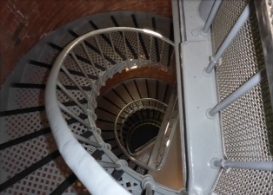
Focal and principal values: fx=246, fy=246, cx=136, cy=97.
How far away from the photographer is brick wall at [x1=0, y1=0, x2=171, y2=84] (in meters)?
3.32

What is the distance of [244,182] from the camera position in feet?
4.76

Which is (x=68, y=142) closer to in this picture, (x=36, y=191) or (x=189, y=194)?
(x=189, y=194)

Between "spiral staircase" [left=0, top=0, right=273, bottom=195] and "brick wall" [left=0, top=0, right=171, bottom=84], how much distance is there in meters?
0.12

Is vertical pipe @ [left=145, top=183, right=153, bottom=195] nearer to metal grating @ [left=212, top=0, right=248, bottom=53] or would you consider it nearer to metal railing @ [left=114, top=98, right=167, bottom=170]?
metal grating @ [left=212, top=0, right=248, bottom=53]

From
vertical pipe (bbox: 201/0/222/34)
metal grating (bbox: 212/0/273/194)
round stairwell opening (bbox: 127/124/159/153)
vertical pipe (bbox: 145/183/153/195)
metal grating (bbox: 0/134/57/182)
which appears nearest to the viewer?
metal grating (bbox: 212/0/273/194)

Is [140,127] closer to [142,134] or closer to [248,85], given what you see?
[142,134]

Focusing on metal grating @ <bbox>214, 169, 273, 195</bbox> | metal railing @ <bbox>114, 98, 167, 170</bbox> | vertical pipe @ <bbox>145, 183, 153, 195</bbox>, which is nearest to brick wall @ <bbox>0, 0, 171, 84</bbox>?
vertical pipe @ <bbox>145, 183, 153, 195</bbox>

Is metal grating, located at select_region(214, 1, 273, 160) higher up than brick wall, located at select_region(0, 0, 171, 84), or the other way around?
brick wall, located at select_region(0, 0, 171, 84)

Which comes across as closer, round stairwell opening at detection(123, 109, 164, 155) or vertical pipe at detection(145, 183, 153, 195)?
vertical pipe at detection(145, 183, 153, 195)

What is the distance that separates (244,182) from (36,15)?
11.7 feet

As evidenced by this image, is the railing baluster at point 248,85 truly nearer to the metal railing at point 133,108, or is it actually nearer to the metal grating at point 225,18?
the metal grating at point 225,18

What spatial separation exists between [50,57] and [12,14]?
0.88 metres

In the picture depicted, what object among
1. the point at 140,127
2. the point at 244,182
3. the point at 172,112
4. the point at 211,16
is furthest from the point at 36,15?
the point at 140,127

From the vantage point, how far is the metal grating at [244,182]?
125cm
